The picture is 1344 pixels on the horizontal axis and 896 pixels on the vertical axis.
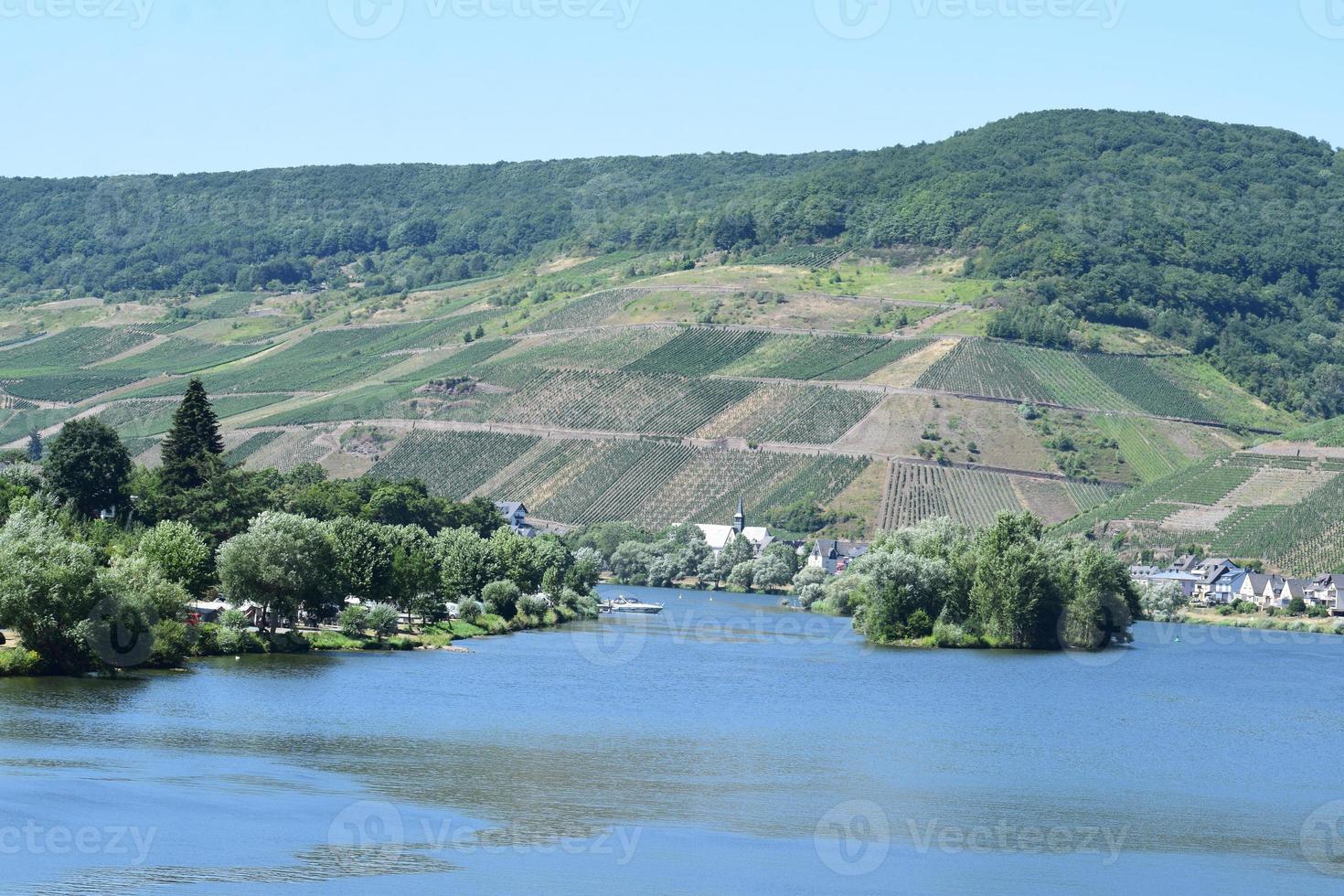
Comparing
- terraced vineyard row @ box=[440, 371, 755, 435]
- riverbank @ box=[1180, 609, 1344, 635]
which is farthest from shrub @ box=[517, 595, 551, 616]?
terraced vineyard row @ box=[440, 371, 755, 435]

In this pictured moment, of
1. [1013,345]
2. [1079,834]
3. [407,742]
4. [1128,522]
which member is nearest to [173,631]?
[407,742]

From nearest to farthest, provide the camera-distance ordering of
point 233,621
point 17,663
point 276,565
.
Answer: point 17,663, point 233,621, point 276,565

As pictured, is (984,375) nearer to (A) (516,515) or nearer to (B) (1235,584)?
(A) (516,515)

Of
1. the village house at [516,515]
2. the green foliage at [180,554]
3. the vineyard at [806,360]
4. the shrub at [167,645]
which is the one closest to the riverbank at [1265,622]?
the village house at [516,515]

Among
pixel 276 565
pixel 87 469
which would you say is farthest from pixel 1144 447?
pixel 276 565

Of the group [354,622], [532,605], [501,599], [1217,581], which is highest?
[354,622]

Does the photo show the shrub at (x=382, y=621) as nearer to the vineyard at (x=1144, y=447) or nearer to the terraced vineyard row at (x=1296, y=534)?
the terraced vineyard row at (x=1296, y=534)

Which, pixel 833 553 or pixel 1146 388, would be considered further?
pixel 1146 388
